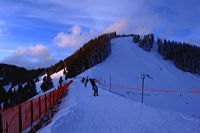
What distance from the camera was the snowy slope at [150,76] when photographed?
5025cm

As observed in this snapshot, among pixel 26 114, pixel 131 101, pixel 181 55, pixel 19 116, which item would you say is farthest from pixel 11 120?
pixel 181 55

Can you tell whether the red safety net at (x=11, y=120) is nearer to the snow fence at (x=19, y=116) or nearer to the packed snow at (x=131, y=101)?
the snow fence at (x=19, y=116)

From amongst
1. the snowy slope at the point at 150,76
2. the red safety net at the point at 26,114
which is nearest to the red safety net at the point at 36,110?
the red safety net at the point at 26,114

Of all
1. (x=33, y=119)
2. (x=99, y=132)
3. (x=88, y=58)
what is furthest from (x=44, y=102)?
(x=88, y=58)

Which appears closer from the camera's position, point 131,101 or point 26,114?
point 26,114

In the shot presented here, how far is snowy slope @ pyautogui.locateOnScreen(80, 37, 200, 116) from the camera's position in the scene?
50.2 metres

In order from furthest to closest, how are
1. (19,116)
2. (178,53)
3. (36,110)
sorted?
(178,53) < (36,110) < (19,116)

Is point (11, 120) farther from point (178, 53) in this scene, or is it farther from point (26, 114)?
point (178, 53)

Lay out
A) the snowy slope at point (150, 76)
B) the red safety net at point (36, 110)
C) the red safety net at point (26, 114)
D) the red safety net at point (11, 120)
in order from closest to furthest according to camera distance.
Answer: the red safety net at point (11, 120), the red safety net at point (26, 114), the red safety net at point (36, 110), the snowy slope at point (150, 76)

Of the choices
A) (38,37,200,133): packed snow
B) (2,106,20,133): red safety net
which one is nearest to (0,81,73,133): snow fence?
(2,106,20,133): red safety net

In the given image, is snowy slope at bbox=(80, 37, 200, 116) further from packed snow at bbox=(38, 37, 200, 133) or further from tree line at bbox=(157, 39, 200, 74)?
tree line at bbox=(157, 39, 200, 74)

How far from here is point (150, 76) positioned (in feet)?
247

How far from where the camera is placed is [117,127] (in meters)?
6.89

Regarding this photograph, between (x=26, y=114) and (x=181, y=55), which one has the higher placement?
(x=181, y=55)
